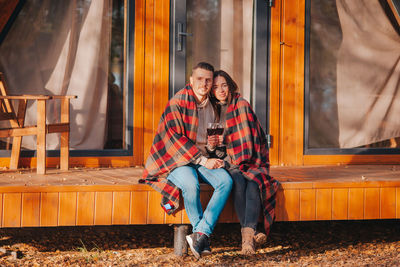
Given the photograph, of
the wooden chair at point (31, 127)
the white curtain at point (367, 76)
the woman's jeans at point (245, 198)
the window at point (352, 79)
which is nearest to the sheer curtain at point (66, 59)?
the wooden chair at point (31, 127)

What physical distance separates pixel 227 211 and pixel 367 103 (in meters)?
2.42

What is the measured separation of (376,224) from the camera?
5418 millimetres

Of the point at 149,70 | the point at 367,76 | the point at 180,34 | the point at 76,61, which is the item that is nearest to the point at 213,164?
the point at 149,70

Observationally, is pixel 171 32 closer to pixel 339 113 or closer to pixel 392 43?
pixel 339 113

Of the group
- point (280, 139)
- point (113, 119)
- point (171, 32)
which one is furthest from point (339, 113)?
point (113, 119)

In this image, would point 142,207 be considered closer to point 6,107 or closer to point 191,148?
point 191,148

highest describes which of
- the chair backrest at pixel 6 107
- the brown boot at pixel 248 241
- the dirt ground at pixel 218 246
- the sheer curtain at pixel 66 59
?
the sheer curtain at pixel 66 59

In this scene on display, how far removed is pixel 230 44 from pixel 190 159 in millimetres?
1906

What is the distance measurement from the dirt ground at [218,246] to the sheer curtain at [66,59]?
0.84m

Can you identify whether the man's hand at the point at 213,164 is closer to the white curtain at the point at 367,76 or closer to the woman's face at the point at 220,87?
the woman's face at the point at 220,87

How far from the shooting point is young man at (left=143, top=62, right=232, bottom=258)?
3.59 meters

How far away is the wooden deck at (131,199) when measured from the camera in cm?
371

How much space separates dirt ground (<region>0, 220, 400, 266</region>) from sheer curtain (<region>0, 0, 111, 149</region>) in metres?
0.84

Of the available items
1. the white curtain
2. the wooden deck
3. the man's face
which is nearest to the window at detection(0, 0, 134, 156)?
the wooden deck
